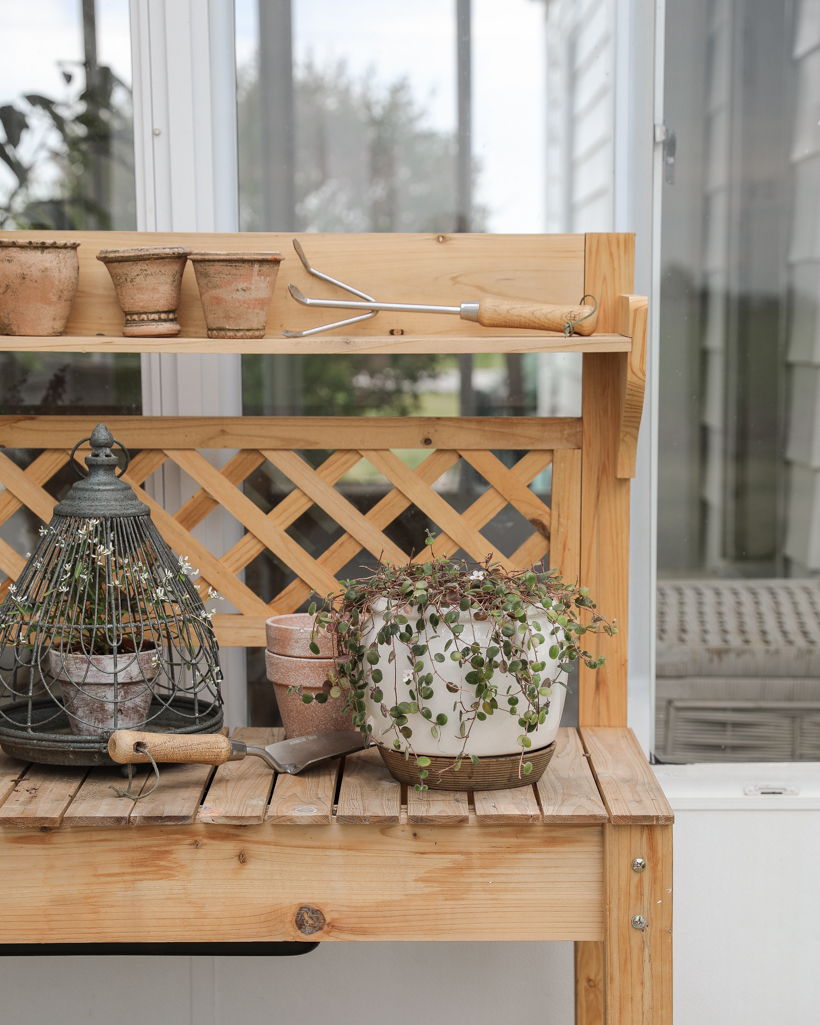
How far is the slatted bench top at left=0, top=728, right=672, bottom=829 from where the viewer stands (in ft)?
3.78

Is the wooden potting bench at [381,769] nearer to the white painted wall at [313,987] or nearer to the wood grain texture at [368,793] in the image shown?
the wood grain texture at [368,793]

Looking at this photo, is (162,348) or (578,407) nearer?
(162,348)

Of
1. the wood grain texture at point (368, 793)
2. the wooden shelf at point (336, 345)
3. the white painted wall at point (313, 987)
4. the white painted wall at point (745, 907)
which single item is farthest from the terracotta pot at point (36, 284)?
the white painted wall at point (745, 907)

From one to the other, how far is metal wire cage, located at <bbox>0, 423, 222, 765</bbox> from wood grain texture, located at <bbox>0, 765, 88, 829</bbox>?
0.03 metres

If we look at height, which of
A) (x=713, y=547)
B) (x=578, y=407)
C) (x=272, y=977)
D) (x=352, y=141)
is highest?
(x=352, y=141)

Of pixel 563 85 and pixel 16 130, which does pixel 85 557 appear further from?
pixel 563 85

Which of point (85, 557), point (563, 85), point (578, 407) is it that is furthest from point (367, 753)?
point (563, 85)

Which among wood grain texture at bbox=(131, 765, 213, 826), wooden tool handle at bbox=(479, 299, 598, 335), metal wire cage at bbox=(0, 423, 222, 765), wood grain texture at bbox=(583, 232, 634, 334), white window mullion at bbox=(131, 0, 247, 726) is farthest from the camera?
white window mullion at bbox=(131, 0, 247, 726)

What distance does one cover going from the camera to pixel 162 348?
1343mm

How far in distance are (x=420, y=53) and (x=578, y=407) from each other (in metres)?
0.65

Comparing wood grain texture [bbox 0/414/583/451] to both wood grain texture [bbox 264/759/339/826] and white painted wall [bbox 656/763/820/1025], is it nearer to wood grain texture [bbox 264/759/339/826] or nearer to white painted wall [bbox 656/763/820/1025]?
wood grain texture [bbox 264/759/339/826]

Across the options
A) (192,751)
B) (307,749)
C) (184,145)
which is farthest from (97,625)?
(184,145)

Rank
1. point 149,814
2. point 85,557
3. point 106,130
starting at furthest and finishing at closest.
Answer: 1. point 106,130
2. point 85,557
3. point 149,814

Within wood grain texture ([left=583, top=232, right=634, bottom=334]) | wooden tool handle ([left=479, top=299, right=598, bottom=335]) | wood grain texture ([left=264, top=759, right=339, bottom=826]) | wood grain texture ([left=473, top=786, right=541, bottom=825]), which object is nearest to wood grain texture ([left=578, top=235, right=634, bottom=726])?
wood grain texture ([left=583, top=232, right=634, bottom=334])
